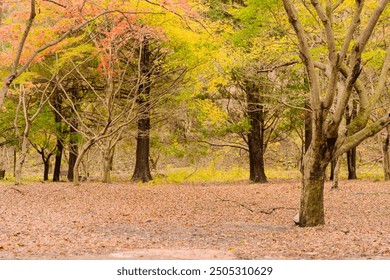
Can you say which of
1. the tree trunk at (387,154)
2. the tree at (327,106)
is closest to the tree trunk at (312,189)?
the tree at (327,106)

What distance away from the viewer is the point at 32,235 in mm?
9984

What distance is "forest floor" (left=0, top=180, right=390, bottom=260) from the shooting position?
8211 mm

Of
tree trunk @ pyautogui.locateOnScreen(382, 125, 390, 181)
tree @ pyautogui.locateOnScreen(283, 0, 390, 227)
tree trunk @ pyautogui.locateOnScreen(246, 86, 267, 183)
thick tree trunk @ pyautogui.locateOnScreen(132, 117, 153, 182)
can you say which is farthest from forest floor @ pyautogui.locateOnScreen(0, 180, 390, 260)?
tree trunk @ pyautogui.locateOnScreen(382, 125, 390, 181)

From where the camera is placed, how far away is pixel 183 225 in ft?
40.2

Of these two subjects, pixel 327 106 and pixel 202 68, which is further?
pixel 202 68

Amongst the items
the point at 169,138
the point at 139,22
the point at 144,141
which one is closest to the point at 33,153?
the point at 169,138

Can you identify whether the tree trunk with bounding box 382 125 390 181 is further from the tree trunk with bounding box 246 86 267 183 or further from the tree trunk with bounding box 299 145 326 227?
the tree trunk with bounding box 299 145 326 227

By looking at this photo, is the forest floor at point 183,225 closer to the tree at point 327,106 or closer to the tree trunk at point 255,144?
the tree at point 327,106

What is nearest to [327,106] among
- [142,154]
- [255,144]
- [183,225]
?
[183,225]

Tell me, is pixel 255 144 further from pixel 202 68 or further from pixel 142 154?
pixel 142 154

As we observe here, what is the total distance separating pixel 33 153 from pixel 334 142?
4529 cm

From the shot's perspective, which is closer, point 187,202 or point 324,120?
point 324,120

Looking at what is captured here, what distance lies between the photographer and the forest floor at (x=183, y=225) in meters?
8.21
